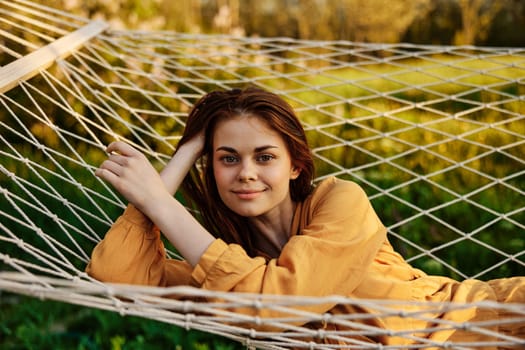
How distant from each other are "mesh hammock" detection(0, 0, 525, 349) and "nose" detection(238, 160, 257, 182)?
24cm

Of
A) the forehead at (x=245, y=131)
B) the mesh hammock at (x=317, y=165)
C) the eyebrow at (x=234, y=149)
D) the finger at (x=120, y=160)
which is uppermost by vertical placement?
the forehead at (x=245, y=131)

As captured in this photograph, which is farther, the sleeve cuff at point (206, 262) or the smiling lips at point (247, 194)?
the smiling lips at point (247, 194)

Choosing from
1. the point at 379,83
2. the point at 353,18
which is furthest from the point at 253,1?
the point at 379,83

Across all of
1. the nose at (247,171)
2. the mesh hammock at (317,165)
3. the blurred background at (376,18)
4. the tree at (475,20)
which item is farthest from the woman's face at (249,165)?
the tree at (475,20)

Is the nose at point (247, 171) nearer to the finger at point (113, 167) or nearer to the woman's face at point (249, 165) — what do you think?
the woman's face at point (249, 165)

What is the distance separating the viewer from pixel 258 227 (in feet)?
5.09

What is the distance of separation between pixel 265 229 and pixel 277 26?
6.25 metres

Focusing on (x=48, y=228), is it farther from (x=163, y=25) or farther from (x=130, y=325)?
(x=163, y=25)

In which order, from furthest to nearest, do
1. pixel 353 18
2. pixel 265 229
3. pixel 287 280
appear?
pixel 353 18 < pixel 265 229 < pixel 287 280

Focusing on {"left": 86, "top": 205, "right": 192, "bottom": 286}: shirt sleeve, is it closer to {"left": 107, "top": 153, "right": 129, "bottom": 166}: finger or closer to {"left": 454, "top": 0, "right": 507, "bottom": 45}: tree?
{"left": 107, "top": 153, "right": 129, "bottom": 166}: finger

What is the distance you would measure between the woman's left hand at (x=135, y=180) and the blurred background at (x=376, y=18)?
18.4ft

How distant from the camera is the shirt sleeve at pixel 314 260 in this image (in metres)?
1.30

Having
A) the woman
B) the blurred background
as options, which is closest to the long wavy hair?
the woman

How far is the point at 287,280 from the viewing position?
1.30m
